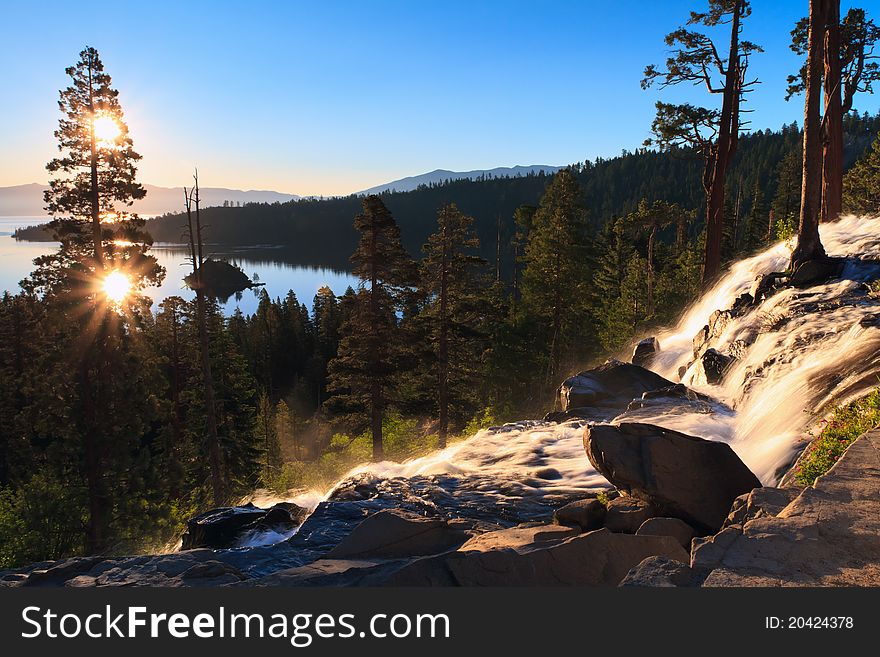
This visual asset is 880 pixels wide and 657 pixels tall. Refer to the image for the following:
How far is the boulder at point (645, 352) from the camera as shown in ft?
62.0

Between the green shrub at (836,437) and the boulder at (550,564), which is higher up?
the green shrub at (836,437)

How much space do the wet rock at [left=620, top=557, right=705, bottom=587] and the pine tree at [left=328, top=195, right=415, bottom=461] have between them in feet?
74.1

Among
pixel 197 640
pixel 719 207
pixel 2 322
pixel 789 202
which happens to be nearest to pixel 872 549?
pixel 197 640

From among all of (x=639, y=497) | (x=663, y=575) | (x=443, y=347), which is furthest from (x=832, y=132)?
(x=663, y=575)

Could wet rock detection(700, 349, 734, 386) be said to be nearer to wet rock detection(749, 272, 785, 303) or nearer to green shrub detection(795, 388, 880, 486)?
wet rock detection(749, 272, 785, 303)

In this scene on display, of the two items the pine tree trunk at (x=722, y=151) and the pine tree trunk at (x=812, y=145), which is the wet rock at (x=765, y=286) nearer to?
the pine tree trunk at (x=812, y=145)

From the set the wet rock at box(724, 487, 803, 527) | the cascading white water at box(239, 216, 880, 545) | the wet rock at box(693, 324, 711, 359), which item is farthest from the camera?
the wet rock at box(693, 324, 711, 359)

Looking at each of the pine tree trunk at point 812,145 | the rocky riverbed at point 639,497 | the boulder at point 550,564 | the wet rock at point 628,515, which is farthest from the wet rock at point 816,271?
the boulder at point 550,564

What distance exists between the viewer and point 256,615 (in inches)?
171

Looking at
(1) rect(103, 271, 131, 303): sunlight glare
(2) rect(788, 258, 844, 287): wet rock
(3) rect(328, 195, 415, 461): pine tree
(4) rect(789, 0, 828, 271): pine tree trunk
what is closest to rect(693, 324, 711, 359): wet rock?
(2) rect(788, 258, 844, 287): wet rock

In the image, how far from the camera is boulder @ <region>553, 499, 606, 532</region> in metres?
7.25

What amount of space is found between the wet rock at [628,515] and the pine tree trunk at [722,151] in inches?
638

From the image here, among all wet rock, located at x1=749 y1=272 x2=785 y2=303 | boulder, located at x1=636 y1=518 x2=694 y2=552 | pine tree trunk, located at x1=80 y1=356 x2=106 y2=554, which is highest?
wet rock, located at x1=749 y1=272 x2=785 y2=303

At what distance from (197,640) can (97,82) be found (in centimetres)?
2267
